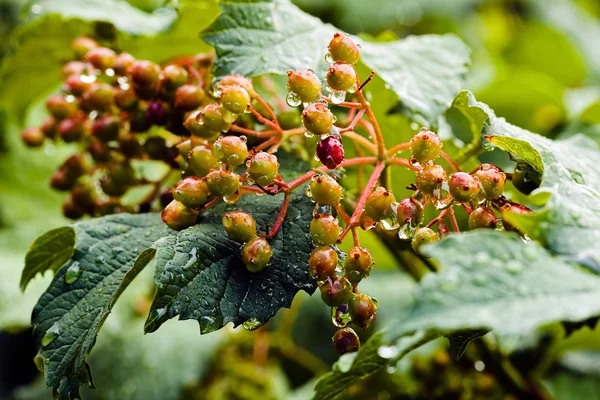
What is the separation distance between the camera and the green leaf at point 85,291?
36.7 inches

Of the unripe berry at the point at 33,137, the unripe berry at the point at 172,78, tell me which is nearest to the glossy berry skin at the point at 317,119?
the unripe berry at the point at 172,78

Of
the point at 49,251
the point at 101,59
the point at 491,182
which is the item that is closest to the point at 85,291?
the point at 49,251

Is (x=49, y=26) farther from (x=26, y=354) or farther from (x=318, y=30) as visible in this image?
(x=26, y=354)

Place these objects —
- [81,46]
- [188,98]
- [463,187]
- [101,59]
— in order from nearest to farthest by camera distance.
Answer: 1. [463,187]
2. [188,98]
3. [101,59]
4. [81,46]

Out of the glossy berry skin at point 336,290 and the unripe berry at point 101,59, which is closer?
the glossy berry skin at point 336,290

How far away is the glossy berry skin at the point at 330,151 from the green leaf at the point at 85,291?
0.92 ft

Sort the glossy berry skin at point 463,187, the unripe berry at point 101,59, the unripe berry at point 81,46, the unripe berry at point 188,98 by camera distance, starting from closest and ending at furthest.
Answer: the glossy berry skin at point 463,187, the unripe berry at point 188,98, the unripe berry at point 101,59, the unripe berry at point 81,46

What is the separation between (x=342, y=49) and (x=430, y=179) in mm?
234

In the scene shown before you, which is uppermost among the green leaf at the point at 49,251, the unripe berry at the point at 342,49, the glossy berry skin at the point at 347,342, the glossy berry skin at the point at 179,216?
the unripe berry at the point at 342,49

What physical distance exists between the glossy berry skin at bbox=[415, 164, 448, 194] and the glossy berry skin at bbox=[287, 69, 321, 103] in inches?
7.7

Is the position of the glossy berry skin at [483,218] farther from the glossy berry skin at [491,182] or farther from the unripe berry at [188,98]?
the unripe berry at [188,98]

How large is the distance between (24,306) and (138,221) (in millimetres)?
825

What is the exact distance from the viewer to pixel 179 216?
0.95 metres

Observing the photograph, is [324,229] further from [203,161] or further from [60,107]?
[60,107]
